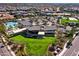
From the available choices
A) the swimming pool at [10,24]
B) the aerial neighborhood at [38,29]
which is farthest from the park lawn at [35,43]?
the swimming pool at [10,24]

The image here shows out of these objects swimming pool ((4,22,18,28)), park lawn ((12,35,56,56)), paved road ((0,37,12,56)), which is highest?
swimming pool ((4,22,18,28))

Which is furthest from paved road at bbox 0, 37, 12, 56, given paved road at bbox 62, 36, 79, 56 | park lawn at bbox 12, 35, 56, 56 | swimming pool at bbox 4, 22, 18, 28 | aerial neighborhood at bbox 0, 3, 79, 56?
paved road at bbox 62, 36, 79, 56

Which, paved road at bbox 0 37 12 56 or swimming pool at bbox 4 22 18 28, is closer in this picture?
paved road at bbox 0 37 12 56

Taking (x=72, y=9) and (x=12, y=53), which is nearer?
(x=12, y=53)

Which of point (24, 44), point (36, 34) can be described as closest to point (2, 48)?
point (24, 44)

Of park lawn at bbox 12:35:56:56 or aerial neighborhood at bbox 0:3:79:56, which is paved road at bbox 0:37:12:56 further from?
park lawn at bbox 12:35:56:56

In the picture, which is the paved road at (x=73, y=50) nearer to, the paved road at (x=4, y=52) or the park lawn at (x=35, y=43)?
the park lawn at (x=35, y=43)

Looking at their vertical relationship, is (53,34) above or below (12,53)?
above

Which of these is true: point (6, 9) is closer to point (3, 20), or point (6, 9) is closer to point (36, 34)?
point (3, 20)

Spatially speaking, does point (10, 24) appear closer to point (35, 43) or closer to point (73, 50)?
point (35, 43)
